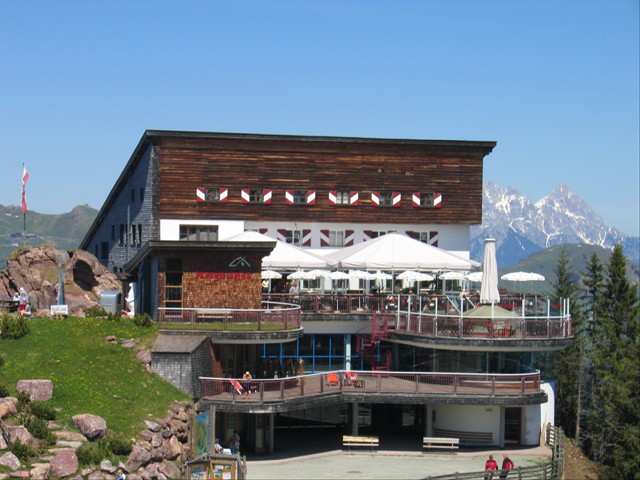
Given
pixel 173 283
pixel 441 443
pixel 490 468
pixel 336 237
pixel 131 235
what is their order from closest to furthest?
pixel 490 468 → pixel 441 443 → pixel 173 283 → pixel 336 237 → pixel 131 235

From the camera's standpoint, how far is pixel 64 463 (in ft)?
113

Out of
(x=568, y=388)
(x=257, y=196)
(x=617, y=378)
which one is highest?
(x=257, y=196)

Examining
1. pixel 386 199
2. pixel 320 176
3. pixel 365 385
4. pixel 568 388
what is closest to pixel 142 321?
pixel 365 385

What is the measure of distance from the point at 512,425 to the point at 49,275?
23.9 m

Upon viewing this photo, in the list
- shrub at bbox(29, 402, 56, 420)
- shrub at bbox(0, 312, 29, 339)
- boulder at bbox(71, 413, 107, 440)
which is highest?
shrub at bbox(0, 312, 29, 339)

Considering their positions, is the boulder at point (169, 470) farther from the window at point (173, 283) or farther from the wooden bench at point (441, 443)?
the wooden bench at point (441, 443)

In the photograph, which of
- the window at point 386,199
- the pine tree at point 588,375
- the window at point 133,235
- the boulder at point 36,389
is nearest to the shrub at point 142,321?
the boulder at point 36,389

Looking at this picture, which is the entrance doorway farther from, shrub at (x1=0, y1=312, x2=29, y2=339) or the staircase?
shrub at (x1=0, y1=312, x2=29, y2=339)

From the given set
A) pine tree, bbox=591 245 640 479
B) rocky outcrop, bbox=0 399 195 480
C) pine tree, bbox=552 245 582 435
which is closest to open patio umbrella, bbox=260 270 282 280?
rocky outcrop, bbox=0 399 195 480

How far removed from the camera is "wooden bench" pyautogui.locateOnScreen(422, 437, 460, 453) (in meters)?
45.2

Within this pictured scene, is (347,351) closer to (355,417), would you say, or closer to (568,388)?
(355,417)

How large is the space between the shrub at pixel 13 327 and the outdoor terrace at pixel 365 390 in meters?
7.05

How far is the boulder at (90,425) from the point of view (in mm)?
36250

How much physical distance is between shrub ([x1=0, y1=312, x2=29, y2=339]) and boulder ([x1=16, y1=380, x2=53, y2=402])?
4733 millimetres
